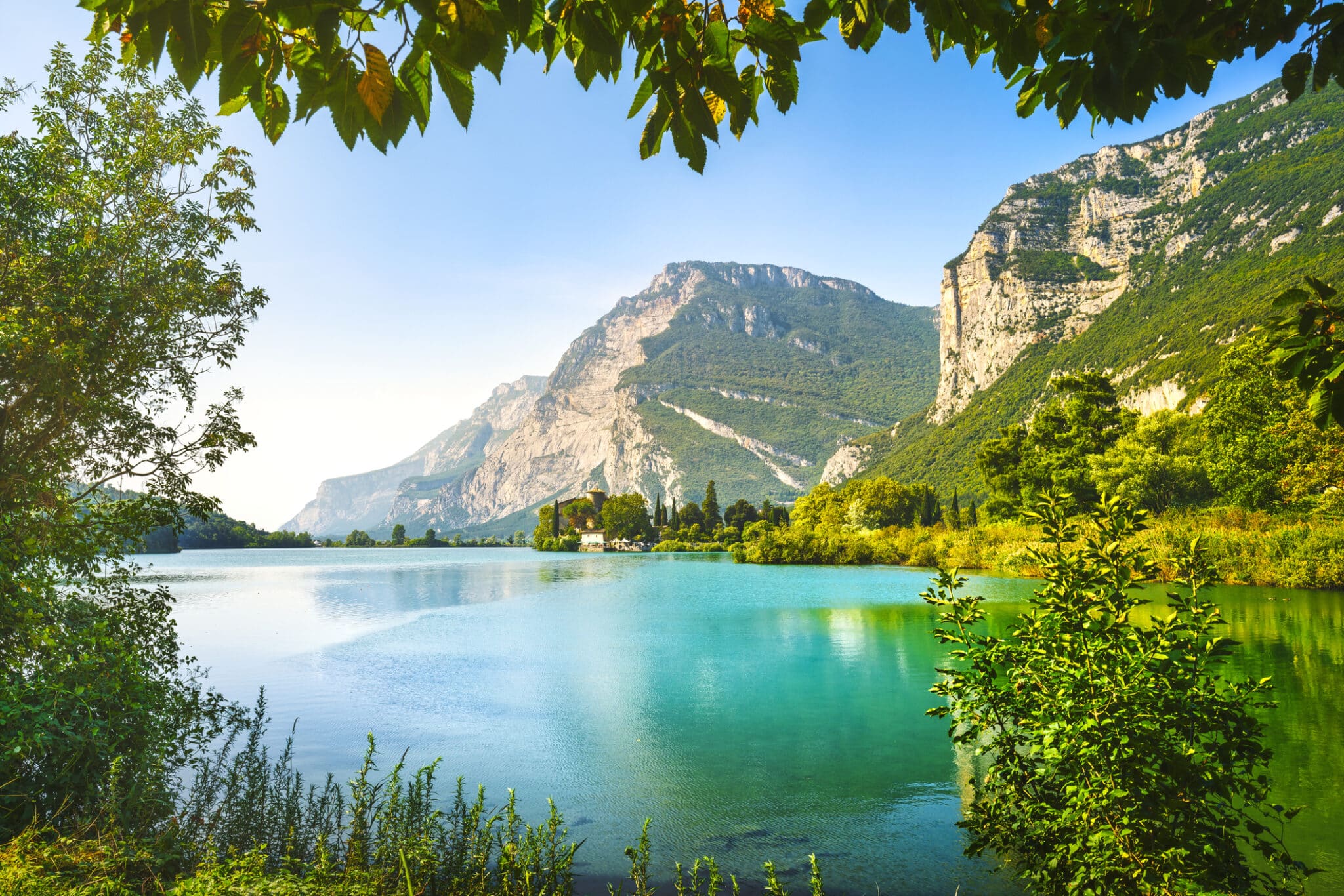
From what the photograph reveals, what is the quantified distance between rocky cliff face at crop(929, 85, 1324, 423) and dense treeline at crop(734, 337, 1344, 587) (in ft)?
322

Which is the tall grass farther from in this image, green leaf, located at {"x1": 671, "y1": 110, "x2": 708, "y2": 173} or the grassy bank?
the grassy bank

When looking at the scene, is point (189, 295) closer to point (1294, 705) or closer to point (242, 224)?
point (242, 224)

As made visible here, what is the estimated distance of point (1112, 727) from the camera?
3.46 meters

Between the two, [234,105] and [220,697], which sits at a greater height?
[234,105]

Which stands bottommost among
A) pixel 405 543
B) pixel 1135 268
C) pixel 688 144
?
pixel 405 543

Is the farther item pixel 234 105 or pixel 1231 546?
pixel 1231 546

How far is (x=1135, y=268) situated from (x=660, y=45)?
153m

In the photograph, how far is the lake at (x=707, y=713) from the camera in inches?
265

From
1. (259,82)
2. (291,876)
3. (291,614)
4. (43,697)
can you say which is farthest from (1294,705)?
(291,614)

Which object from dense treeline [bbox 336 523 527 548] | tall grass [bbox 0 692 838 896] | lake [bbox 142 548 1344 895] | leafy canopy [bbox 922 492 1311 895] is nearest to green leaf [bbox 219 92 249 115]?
tall grass [bbox 0 692 838 896]

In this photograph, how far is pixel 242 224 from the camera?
914 cm

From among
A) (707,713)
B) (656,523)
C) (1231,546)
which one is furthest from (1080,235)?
(707,713)

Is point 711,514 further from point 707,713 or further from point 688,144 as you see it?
point 688,144

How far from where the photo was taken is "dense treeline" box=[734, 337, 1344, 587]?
2427 centimetres
